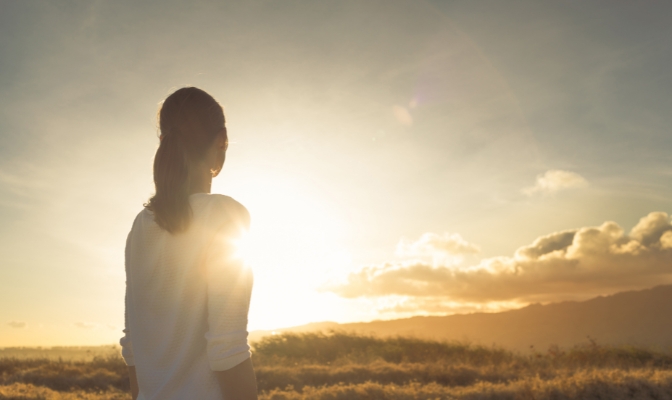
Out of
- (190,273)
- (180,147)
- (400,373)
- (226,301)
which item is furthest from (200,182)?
(400,373)

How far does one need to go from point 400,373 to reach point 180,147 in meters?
11.7

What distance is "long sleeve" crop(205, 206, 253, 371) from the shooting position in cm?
149

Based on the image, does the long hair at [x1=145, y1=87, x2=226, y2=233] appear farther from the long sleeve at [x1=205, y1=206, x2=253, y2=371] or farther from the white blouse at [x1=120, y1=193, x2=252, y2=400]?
the long sleeve at [x1=205, y1=206, x2=253, y2=371]

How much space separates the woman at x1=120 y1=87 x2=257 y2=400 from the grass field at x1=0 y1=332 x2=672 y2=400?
7.91 metres

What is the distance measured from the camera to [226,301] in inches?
59.1

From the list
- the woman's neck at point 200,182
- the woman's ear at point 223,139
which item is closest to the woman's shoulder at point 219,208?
the woman's neck at point 200,182

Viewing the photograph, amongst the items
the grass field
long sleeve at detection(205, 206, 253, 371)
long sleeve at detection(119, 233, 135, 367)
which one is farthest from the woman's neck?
the grass field

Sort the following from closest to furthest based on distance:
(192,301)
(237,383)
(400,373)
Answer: (237,383), (192,301), (400,373)

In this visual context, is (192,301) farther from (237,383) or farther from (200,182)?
(200,182)

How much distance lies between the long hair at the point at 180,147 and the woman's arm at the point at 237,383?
1.54 feet

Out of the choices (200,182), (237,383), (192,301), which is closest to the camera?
(237,383)

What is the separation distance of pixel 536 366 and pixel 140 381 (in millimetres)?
14900

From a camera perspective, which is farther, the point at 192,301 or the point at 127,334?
the point at 127,334

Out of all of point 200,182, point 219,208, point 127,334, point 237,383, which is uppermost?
point 200,182
